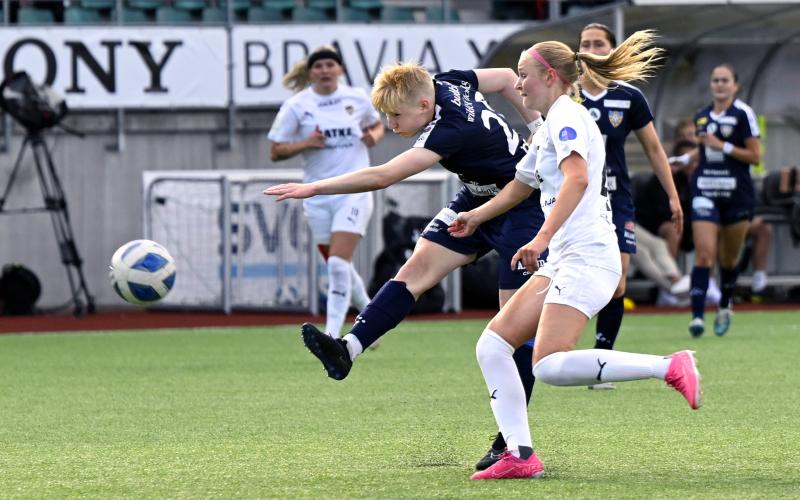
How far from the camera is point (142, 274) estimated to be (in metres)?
7.68

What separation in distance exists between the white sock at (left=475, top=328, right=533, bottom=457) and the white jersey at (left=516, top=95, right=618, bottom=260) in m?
0.44

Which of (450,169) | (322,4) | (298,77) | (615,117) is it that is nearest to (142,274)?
(450,169)

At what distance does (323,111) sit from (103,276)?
829 cm

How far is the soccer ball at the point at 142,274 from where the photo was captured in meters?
7.67

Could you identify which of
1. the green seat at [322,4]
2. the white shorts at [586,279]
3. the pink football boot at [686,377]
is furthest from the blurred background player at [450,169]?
the green seat at [322,4]

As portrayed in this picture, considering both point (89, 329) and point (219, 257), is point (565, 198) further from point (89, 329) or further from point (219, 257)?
point (219, 257)

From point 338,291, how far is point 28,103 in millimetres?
6505

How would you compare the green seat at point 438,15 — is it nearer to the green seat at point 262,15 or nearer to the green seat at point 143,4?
the green seat at point 262,15

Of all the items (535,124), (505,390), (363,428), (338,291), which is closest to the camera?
(505,390)

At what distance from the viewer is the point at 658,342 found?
1275cm

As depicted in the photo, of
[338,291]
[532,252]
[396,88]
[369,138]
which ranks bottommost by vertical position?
[338,291]

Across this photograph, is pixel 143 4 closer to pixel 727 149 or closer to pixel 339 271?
pixel 339 271

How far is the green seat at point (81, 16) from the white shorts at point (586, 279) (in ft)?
48.3

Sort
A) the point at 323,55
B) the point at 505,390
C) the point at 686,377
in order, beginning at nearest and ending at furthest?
the point at 686,377
the point at 505,390
the point at 323,55
